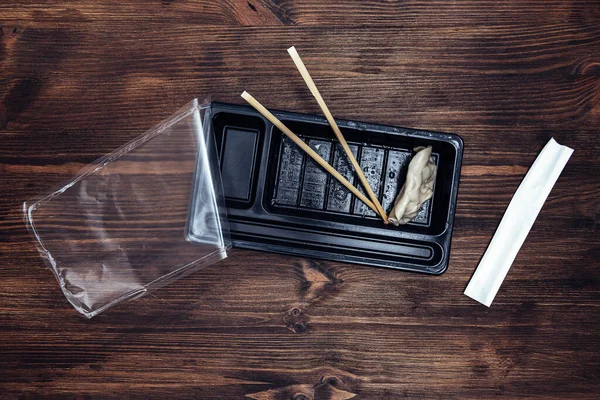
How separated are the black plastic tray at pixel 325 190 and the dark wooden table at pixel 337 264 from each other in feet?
0.17

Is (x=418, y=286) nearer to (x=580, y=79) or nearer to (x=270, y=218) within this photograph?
(x=270, y=218)

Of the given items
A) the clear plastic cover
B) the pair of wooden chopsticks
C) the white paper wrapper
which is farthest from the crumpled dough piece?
the clear plastic cover

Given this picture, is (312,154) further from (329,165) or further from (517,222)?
(517,222)

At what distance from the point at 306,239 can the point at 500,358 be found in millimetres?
545

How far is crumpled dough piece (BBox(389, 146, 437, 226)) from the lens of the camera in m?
1.06

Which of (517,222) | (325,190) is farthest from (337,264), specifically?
(517,222)

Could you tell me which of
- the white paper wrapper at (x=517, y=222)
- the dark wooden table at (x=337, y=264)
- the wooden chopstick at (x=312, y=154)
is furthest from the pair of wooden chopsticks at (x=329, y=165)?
the white paper wrapper at (x=517, y=222)

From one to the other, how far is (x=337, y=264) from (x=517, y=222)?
17.2 inches

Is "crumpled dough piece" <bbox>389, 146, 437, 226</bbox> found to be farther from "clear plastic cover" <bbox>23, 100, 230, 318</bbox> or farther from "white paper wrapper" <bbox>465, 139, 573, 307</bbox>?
"clear plastic cover" <bbox>23, 100, 230, 318</bbox>

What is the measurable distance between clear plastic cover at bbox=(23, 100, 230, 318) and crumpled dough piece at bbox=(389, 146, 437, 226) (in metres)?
0.40

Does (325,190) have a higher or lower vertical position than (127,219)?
higher

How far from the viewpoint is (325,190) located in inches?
44.9

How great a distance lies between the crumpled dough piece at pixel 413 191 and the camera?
1.06 m

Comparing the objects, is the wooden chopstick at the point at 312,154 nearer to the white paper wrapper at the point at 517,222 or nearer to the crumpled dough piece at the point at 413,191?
the crumpled dough piece at the point at 413,191
